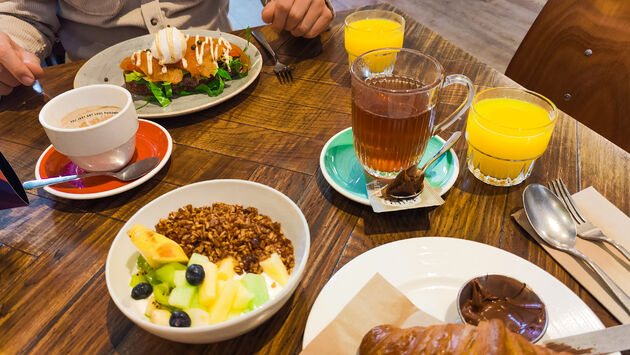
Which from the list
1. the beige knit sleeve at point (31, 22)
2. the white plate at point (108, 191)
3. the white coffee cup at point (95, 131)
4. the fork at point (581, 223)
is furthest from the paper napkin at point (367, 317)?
the beige knit sleeve at point (31, 22)

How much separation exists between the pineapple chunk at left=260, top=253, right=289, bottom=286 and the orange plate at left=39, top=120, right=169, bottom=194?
532 millimetres

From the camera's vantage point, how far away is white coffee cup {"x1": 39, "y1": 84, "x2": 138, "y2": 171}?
1.12 meters

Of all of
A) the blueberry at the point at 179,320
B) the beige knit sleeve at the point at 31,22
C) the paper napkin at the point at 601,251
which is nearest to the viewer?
the blueberry at the point at 179,320

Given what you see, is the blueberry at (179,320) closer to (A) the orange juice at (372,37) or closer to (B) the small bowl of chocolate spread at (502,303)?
(B) the small bowl of chocolate spread at (502,303)

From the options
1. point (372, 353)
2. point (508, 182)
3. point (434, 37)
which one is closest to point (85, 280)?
point (372, 353)

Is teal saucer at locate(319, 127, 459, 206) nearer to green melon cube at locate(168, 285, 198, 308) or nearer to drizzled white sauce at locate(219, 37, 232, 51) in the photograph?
green melon cube at locate(168, 285, 198, 308)

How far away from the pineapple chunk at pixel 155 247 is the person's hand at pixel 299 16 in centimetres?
133

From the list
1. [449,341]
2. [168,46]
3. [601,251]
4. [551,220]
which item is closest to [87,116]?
[168,46]

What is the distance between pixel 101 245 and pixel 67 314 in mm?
200

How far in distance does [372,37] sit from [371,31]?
0.09ft

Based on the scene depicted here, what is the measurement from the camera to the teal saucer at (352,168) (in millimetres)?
1123

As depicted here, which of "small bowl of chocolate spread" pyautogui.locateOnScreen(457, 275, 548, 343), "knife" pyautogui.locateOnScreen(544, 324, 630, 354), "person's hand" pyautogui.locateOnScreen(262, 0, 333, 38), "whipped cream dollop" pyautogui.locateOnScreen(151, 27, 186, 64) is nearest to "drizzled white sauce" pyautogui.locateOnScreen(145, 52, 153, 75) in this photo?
"whipped cream dollop" pyautogui.locateOnScreen(151, 27, 186, 64)

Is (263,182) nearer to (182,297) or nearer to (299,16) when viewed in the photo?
(182,297)

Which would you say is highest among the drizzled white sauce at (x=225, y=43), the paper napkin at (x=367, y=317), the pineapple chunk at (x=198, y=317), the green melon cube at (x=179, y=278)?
the drizzled white sauce at (x=225, y=43)
